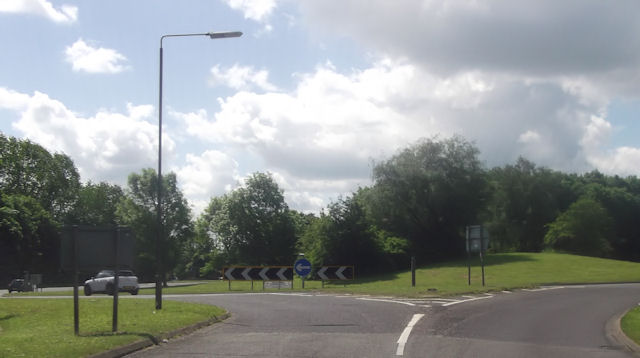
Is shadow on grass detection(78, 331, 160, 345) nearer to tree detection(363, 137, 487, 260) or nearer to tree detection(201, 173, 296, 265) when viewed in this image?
tree detection(363, 137, 487, 260)

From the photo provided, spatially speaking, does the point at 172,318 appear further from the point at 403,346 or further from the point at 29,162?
the point at 29,162

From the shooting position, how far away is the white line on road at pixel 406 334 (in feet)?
36.8

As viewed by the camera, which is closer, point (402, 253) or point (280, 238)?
point (402, 253)

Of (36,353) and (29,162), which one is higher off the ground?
(29,162)

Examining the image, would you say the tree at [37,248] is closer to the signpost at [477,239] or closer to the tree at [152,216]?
the tree at [152,216]

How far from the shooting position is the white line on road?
11.2m

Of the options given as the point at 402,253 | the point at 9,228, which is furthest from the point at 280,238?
the point at 9,228

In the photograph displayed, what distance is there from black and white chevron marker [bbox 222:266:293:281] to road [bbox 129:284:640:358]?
14807 millimetres

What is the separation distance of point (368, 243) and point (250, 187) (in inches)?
1619

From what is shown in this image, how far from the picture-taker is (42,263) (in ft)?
263

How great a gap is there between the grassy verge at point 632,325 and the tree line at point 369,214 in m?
37.8

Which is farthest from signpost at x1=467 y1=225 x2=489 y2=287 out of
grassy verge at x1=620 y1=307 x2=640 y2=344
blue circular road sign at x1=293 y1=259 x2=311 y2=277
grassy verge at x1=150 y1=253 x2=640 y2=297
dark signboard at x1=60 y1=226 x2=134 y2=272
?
dark signboard at x1=60 y1=226 x2=134 y2=272

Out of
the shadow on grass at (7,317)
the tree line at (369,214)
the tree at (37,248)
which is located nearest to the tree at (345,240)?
the tree line at (369,214)

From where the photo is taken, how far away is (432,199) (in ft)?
223
